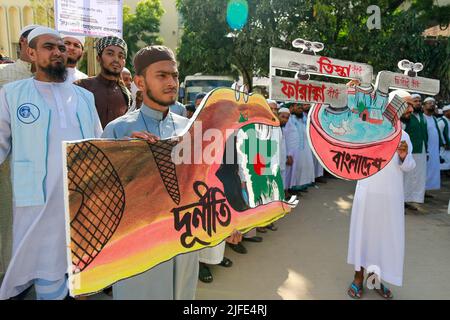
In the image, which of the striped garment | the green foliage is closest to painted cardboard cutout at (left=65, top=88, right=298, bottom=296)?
the striped garment

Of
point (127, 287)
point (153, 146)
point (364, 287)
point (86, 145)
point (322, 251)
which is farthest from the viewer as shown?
point (322, 251)

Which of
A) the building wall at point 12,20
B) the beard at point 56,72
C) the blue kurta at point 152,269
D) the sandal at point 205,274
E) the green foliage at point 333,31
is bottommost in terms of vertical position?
the sandal at point 205,274

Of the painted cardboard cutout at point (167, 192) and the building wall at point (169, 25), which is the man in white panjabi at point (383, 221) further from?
the building wall at point (169, 25)

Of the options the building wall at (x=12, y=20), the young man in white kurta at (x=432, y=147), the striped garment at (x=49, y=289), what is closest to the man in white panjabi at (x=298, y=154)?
Answer: the young man in white kurta at (x=432, y=147)

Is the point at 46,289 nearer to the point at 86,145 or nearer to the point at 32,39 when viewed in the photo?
the point at 86,145

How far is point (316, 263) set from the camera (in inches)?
139

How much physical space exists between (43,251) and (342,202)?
188 inches

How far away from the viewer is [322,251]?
12.6 ft

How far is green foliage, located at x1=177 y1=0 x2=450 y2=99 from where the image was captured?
8.77 m

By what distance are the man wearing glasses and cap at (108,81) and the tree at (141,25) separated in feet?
59.6

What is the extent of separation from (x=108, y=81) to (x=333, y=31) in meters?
7.51

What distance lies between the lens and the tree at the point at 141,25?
67.2 ft

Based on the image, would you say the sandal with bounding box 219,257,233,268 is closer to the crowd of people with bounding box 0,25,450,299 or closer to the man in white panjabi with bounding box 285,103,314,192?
the crowd of people with bounding box 0,25,450,299

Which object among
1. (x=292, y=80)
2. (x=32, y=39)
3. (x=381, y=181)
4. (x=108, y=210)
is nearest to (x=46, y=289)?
(x=108, y=210)
